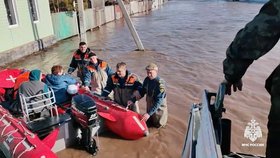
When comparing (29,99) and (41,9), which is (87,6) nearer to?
(41,9)

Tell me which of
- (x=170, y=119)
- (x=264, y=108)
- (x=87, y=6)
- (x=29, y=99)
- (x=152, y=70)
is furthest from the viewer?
(x=87, y=6)

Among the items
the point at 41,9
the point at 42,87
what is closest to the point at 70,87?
the point at 42,87

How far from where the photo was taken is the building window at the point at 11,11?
39.2 ft

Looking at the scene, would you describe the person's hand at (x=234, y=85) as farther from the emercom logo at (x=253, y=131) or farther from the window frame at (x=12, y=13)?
the window frame at (x=12, y=13)

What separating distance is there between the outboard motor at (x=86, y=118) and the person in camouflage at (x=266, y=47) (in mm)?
3180

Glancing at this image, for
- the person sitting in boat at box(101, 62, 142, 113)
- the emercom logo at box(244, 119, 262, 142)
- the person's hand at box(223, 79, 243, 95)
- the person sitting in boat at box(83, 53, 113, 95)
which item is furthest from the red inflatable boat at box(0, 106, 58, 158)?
the emercom logo at box(244, 119, 262, 142)

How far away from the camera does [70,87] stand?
17.7 ft

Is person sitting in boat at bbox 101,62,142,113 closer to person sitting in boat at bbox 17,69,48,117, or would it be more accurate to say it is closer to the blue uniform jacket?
the blue uniform jacket

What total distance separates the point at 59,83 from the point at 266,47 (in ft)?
14.3

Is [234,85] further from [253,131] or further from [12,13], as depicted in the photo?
[12,13]

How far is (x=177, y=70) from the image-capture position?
412 inches

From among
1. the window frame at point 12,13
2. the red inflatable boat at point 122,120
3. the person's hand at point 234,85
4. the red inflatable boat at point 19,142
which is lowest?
the red inflatable boat at point 122,120

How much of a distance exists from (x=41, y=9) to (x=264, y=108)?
11012 millimetres

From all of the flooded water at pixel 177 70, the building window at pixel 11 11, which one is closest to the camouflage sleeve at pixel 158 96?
the flooded water at pixel 177 70
